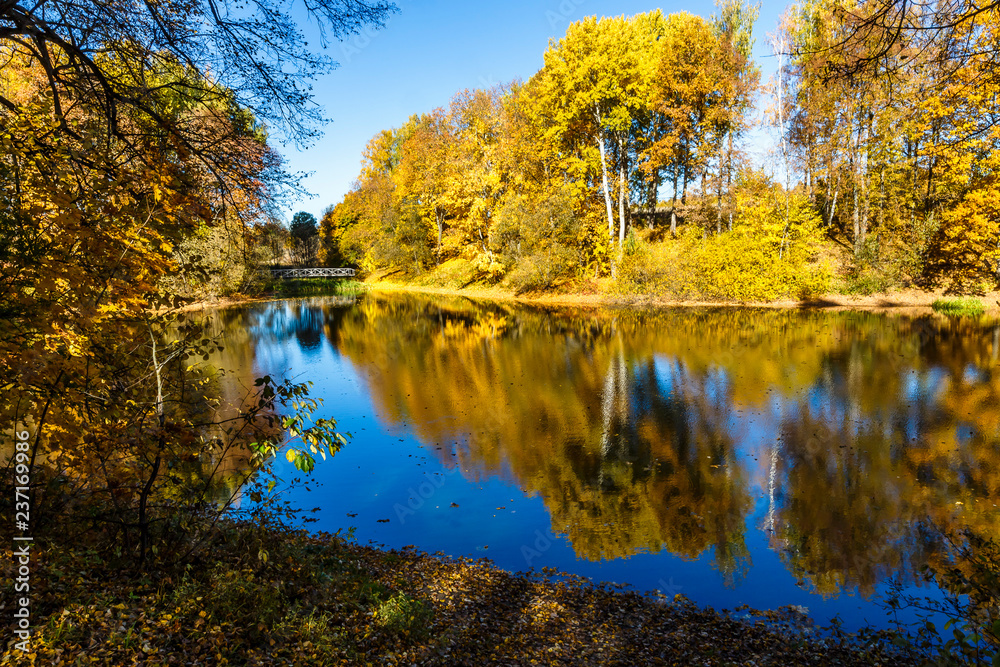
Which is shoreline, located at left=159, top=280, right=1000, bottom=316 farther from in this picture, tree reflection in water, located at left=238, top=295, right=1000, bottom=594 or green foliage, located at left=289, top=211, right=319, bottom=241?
green foliage, located at left=289, top=211, right=319, bottom=241

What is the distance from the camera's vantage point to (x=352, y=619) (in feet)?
18.6

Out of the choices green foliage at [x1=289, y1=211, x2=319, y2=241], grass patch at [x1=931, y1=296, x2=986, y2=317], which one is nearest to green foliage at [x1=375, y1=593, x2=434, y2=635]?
grass patch at [x1=931, y1=296, x2=986, y2=317]

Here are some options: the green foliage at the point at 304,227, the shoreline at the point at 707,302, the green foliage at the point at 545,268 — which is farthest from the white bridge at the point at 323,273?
the green foliage at the point at 545,268

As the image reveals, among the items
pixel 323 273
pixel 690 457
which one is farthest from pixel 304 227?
pixel 690 457

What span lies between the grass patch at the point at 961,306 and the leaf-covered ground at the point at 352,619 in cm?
2797

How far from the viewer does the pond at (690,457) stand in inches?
310

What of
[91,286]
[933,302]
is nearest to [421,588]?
[91,286]

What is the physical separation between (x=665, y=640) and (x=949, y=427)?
1070 cm

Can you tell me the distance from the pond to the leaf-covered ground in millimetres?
818

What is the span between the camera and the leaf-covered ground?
4441 millimetres

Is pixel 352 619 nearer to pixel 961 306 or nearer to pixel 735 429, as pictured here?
pixel 735 429

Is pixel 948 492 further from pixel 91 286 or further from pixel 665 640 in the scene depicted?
pixel 91 286

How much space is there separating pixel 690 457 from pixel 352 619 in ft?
26.6

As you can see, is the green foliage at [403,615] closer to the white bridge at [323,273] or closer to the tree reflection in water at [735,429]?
the tree reflection in water at [735,429]
